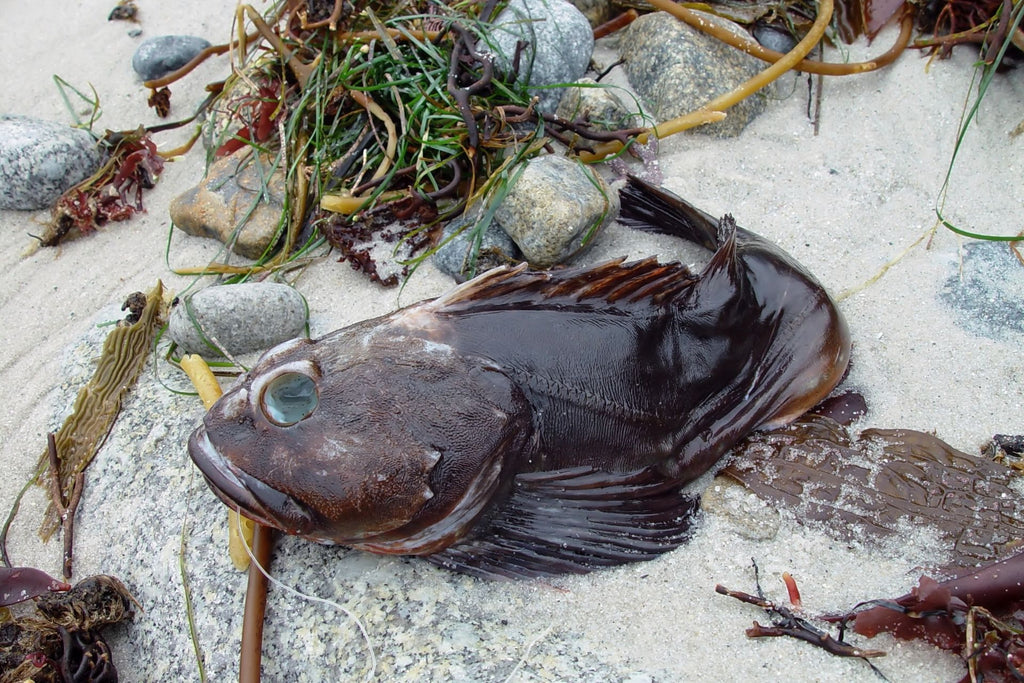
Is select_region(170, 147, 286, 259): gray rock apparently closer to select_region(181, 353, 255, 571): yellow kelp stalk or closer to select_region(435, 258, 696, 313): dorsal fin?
select_region(181, 353, 255, 571): yellow kelp stalk

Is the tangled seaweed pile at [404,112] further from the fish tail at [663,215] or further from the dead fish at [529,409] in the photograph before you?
the dead fish at [529,409]

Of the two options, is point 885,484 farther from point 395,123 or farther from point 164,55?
point 164,55

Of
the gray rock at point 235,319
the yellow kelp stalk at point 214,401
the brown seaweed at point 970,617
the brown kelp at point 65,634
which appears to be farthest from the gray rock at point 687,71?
the brown kelp at point 65,634

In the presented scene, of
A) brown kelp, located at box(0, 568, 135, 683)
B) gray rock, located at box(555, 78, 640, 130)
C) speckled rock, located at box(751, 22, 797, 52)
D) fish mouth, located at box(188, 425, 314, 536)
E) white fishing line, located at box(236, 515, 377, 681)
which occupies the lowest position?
brown kelp, located at box(0, 568, 135, 683)

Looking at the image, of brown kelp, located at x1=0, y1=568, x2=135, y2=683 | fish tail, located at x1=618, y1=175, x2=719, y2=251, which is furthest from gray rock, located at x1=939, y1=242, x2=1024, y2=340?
brown kelp, located at x1=0, y1=568, x2=135, y2=683

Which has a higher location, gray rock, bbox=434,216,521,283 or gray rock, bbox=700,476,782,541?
gray rock, bbox=434,216,521,283

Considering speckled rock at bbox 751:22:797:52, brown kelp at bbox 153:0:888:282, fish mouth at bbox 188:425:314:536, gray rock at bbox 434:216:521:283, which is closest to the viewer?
fish mouth at bbox 188:425:314:536
